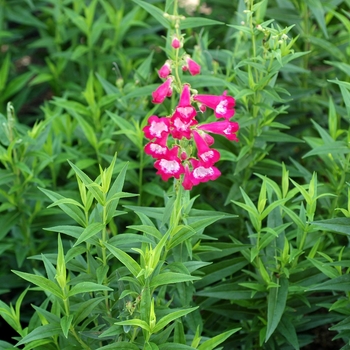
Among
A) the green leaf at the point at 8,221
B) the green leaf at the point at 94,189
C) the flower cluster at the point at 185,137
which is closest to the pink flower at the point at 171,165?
the flower cluster at the point at 185,137

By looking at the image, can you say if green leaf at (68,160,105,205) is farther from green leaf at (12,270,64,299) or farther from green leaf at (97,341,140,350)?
green leaf at (97,341,140,350)

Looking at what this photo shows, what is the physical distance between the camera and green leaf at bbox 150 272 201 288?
7.14 ft

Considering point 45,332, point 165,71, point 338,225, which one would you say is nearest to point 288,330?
point 338,225

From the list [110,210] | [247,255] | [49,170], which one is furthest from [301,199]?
[49,170]

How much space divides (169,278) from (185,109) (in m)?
0.58

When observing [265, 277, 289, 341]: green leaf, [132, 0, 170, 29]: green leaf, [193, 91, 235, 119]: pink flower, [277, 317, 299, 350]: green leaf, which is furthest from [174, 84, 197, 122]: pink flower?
[277, 317, 299, 350]: green leaf

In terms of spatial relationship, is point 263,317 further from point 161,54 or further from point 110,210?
point 161,54

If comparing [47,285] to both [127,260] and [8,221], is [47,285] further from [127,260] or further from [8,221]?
[8,221]

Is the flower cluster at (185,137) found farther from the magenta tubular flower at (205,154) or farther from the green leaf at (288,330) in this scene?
the green leaf at (288,330)

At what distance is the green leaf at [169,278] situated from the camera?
7.14 ft

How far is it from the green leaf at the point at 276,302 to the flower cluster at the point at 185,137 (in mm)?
541

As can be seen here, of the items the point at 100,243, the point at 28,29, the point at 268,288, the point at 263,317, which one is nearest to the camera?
the point at 100,243

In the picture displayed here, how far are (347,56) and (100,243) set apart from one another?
2.13 meters

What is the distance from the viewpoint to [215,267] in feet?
9.37
